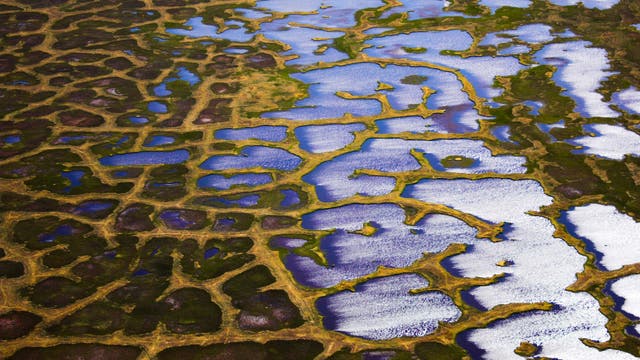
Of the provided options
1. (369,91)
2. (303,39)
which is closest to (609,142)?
(369,91)

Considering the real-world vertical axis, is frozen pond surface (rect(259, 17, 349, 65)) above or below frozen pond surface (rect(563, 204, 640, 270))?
above

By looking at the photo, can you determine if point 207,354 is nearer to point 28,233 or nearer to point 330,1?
point 28,233

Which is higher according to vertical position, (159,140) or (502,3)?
(502,3)

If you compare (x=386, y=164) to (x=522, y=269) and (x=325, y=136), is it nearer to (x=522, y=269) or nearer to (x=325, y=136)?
(x=325, y=136)

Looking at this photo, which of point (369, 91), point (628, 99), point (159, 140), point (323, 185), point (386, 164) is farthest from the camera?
point (369, 91)

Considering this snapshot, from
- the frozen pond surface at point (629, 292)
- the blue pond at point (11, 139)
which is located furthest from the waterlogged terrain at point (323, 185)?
the blue pond at point (11, 139)

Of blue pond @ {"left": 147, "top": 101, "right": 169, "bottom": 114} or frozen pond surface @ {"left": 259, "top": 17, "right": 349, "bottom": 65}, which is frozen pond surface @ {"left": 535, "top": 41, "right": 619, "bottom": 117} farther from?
blue pond @ {"left": 147, "top": 101, "right": 169, "bottom": 114}

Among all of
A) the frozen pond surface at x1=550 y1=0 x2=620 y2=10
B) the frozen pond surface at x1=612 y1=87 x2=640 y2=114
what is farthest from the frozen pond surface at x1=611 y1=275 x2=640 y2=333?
the frozen pond surface at x1=550 y1=0 x2=620 y2=10
